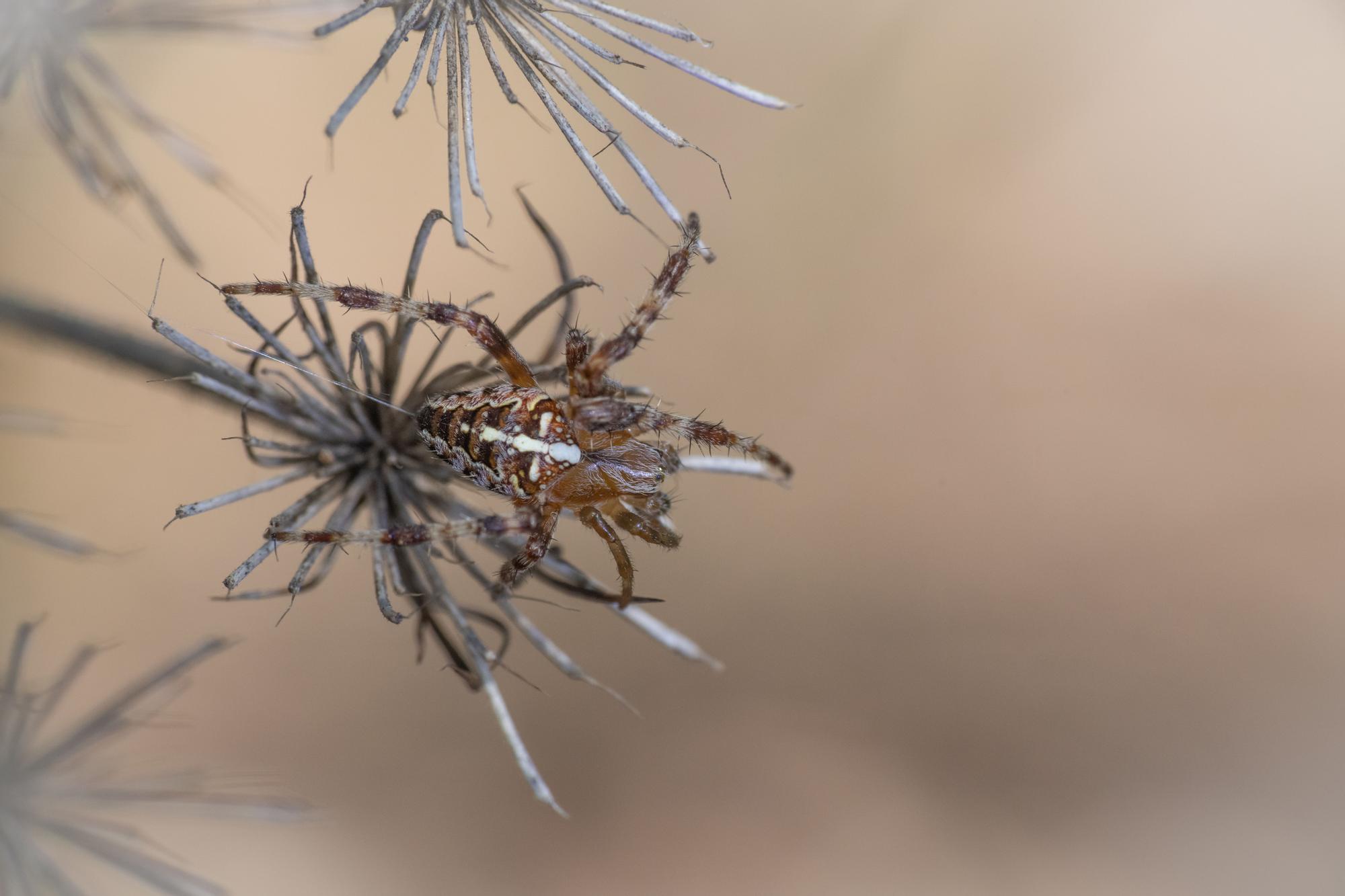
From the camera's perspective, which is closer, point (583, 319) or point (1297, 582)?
point (583, 319)

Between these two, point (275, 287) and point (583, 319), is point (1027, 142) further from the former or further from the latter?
point (275, 287)

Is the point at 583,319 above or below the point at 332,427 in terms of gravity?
above

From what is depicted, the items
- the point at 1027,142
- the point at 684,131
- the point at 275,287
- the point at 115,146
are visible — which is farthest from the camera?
the point at 1027,142

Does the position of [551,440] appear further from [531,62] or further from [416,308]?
[531,62]

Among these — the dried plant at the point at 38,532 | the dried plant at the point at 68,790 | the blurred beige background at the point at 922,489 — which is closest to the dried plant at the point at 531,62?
the dried plant at the point at 38,532

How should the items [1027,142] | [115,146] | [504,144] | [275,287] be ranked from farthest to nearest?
[1027,142], [504,144], [115,146], [275,287]

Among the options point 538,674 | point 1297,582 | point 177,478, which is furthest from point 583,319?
point 1297,582

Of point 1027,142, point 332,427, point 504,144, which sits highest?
point 1027,142
